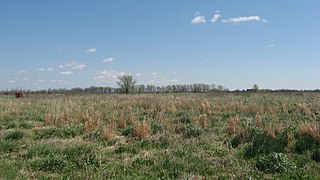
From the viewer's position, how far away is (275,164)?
7.09 metres

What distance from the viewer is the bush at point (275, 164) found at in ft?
22.9

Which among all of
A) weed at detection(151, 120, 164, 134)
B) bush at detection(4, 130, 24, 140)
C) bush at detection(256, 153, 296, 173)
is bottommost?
bush at detection(256, 153, 296, 173)

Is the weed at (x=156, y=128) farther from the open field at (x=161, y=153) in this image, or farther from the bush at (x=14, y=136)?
the bush at (x=14, y=136)

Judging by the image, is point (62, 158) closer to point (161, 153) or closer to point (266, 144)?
point (161, 153)

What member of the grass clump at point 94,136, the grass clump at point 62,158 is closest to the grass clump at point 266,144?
the grass clump at point 62,158

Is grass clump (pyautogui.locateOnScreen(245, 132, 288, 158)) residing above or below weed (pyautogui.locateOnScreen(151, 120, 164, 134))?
below

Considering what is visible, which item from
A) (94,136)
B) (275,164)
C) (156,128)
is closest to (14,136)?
(94,136)

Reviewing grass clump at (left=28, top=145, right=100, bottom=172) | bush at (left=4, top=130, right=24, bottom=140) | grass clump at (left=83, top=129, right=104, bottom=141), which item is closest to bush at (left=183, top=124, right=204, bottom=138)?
grass clump at (left=83, top=129, right=104, bottom=141)

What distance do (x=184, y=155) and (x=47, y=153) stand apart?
3.37 meters

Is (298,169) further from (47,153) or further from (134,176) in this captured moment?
(47,153)

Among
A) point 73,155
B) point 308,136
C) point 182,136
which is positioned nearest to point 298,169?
point 308,136

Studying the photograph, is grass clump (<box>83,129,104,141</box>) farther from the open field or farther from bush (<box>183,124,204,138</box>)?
bush (<box>183,124,204,138</box>)

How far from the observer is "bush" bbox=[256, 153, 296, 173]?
275 inches

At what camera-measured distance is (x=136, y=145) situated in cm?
970
